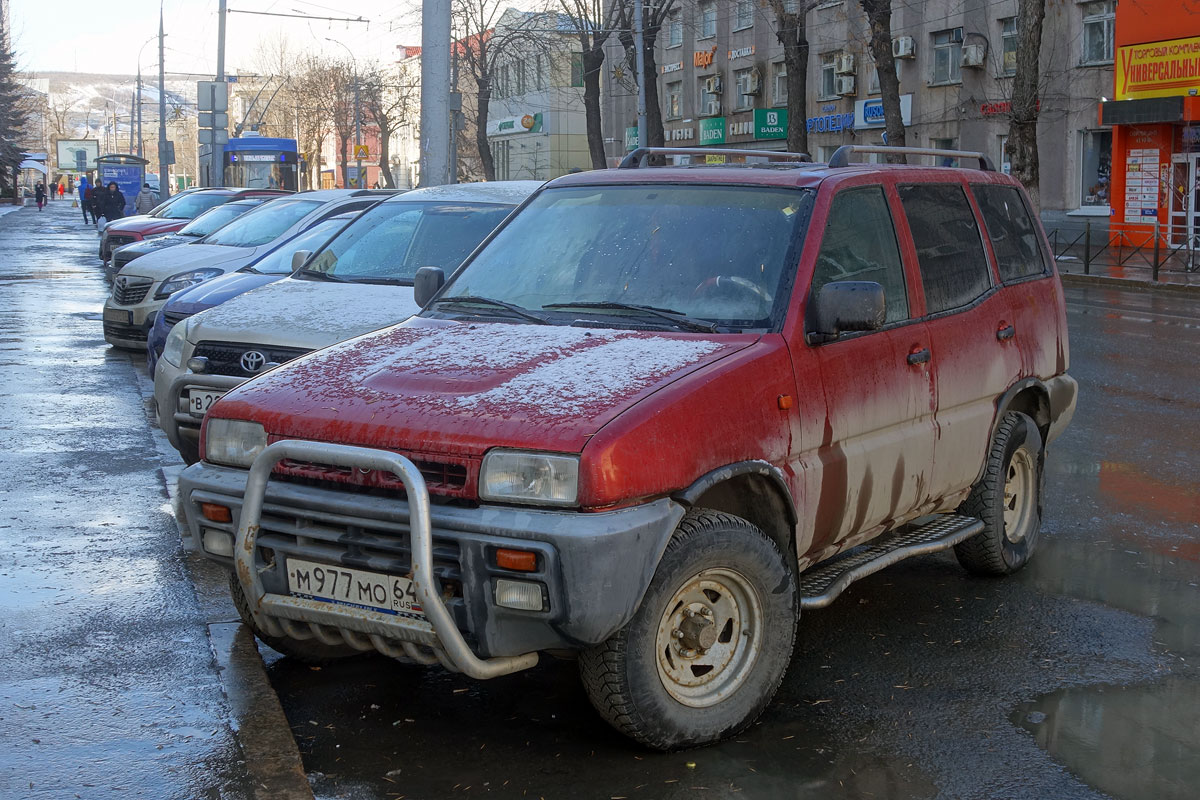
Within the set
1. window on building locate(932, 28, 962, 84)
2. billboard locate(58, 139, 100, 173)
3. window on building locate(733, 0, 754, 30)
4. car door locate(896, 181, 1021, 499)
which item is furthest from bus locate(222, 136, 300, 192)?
billboard locate(58, 139, 100, 173)

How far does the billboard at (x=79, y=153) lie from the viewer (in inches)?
3718

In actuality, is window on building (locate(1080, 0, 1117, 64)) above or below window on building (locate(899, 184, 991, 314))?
above

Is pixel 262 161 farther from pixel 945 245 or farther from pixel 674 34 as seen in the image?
pixel 945 245

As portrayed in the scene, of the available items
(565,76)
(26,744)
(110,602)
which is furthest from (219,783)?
(565,76)

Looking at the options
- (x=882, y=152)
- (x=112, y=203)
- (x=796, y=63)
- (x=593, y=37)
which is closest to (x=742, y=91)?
(x=593, y=37)

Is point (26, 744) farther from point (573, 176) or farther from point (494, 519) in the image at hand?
point (573, 176)

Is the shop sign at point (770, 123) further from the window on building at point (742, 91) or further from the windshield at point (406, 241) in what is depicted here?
the windshield at point (406, 241)

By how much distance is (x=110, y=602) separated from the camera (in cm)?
574

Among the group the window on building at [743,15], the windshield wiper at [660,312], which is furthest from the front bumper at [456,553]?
the window on building at [743,15]

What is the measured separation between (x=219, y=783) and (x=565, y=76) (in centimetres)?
6680

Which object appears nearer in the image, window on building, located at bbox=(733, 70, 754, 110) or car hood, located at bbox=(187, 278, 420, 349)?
car hood, located at bbox=(187, 278, 420, 349)

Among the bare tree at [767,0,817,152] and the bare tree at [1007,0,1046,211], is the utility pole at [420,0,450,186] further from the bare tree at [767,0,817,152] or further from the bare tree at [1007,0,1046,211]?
the bare tree at [767,0,817,152]

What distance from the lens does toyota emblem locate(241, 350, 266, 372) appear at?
7.71 meters

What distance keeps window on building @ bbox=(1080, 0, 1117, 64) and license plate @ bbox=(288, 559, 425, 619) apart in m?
33.9
